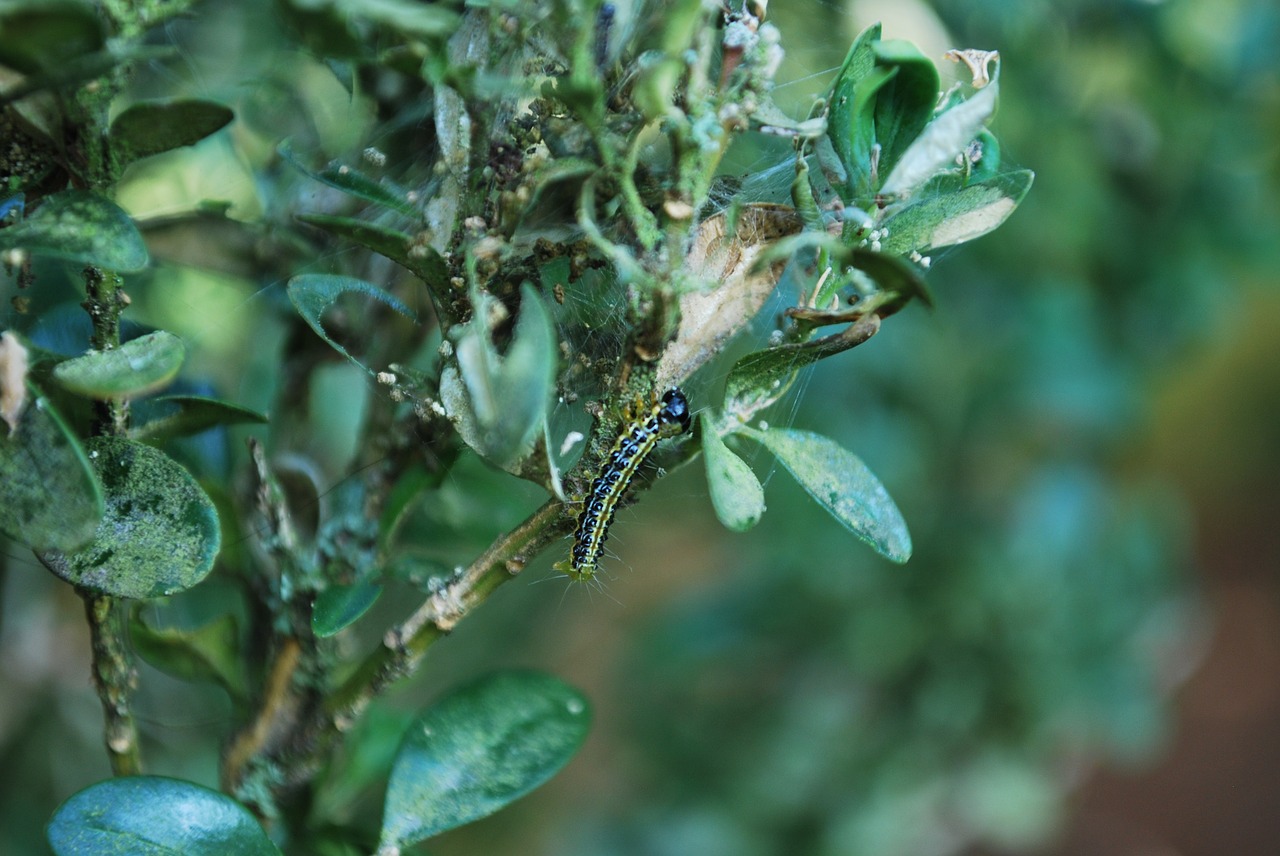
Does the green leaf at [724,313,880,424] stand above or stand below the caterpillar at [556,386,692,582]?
above

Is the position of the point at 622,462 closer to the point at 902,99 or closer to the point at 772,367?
the point at 772,367

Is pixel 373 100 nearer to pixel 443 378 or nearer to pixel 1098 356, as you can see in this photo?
pixel 443 378

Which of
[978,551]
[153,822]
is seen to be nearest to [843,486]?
[153,822]

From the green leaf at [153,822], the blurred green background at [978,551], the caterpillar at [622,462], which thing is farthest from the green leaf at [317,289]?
the blurred green background at [978,551]

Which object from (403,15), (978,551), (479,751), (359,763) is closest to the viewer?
(403,15)

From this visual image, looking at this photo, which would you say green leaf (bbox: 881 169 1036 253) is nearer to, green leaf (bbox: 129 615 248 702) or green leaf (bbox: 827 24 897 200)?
green leaf (bbox: 827 24 897 200)

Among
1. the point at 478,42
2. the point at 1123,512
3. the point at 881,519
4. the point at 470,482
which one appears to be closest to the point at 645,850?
the point at 1123,512

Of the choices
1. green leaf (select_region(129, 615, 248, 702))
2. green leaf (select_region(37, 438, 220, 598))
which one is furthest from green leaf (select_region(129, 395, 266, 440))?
green leaf (select_region(129, 615, 248, 702))
